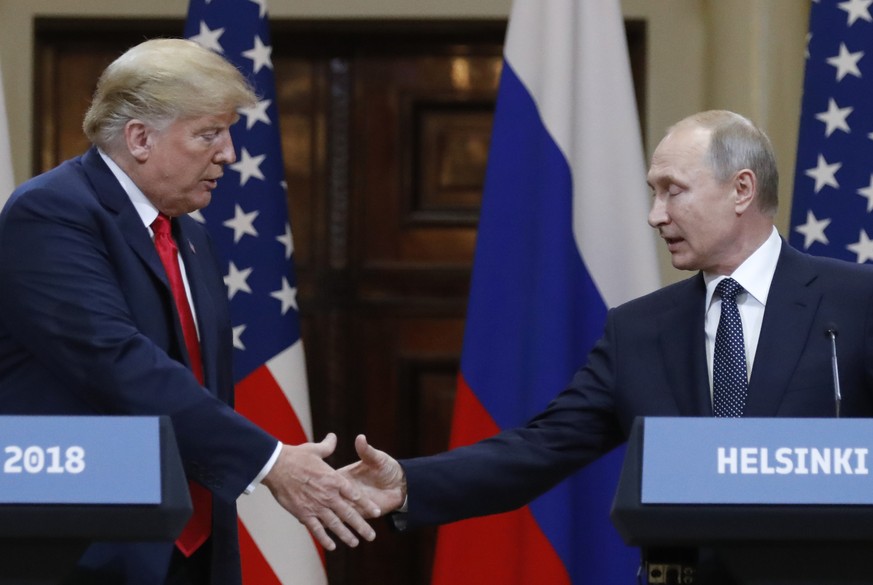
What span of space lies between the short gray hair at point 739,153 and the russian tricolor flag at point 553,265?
1.08m

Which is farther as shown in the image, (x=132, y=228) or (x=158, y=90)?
(x=158, y=90)

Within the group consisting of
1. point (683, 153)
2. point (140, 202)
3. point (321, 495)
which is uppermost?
point (683, 153)

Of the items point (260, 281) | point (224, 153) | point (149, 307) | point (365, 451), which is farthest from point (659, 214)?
point (260, 281)

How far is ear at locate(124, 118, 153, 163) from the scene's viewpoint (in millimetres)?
2473

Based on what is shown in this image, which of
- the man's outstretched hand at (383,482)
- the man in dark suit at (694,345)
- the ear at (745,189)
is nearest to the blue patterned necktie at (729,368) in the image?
the man in dark suit at (694,345)

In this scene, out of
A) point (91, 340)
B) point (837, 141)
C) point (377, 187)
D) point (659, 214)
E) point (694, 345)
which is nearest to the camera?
Result: point (91, 340)

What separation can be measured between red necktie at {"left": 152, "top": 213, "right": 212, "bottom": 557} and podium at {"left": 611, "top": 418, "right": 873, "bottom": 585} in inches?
37.3

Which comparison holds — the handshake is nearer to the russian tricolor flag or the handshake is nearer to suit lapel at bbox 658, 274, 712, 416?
suit lapel at bbox 658, 274, 712, 416

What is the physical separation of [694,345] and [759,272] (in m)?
0.18

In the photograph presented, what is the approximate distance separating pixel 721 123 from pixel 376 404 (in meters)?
2.07

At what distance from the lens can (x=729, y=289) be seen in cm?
249

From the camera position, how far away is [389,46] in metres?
4.41

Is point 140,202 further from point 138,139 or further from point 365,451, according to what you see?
point 365,451

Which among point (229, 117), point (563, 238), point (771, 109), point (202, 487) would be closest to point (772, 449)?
point (202, 487)
